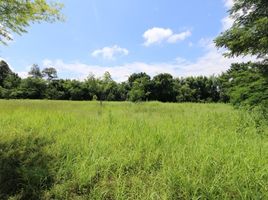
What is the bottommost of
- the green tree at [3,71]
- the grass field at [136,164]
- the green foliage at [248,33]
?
the grass field at [136,164]

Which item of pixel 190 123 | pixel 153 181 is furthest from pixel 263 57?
pixel 153 181

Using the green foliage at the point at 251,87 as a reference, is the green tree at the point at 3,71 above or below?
above

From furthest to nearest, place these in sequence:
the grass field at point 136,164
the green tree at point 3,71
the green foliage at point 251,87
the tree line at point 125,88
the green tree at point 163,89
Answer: the green tree at point 163,89 → the green tree at point 3,71 → the tree line at point 125,88 → the green foliage at point 251,87 → the grass field at point 136,164

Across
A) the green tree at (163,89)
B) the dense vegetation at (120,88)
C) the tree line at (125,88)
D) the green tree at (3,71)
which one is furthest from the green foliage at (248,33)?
the green tree at (3,71)

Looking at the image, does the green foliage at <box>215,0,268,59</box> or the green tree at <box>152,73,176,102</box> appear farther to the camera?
the green tree at <box>152,73,176,102</box>

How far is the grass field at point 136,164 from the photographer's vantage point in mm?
3559

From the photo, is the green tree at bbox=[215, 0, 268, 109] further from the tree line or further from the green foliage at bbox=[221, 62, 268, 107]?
the tree line

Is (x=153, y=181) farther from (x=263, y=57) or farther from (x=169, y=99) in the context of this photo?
(x=169, y=99)

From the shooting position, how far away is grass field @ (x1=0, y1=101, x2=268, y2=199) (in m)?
3.56

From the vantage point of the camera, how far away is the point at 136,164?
444cm

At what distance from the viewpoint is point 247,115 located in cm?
734

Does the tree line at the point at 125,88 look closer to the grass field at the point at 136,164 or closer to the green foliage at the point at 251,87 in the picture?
the green foliage at the point at 251,87

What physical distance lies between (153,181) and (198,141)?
1.75m

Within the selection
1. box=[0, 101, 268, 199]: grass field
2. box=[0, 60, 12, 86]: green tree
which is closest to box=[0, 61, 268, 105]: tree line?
box=[0, 60, 12, 86]: green tree
